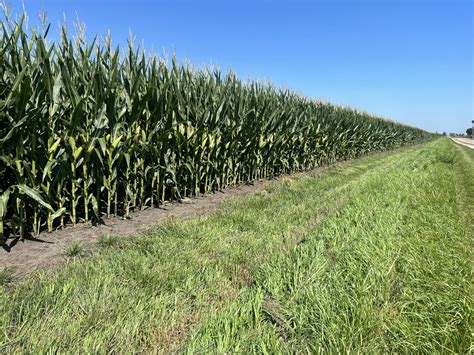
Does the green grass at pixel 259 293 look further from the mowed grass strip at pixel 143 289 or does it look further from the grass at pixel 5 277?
the grass at pixel 5 277

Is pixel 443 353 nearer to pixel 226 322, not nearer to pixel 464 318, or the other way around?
pixel 464 318

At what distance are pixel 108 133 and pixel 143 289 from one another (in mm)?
2719

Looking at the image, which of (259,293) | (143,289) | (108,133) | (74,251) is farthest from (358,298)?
(108,133)

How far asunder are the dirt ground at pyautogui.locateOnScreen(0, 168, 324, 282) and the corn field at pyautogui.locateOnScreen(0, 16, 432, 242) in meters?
0.15

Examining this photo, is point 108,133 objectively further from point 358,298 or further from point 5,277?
point 358,298

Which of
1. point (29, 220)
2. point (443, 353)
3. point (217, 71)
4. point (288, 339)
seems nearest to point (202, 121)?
point (217, 71)

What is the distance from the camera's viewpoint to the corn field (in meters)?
3.27

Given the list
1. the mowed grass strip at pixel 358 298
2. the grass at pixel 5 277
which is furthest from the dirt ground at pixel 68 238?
the mowed grass strip at pixel 358 298

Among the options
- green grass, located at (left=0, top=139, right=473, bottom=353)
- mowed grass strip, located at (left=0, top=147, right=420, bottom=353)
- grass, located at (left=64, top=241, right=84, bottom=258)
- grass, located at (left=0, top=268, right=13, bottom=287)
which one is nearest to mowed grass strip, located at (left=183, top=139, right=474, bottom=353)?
green grass, located at (left=0, top=139, right=473, bottom=353)

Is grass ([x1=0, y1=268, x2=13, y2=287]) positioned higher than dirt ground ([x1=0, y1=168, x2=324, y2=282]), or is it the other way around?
grass ([x1=0, y1=268, x2=13, y2=287])

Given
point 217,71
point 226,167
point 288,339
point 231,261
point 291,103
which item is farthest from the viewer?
point 291,103

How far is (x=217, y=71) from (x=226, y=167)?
6.96ft

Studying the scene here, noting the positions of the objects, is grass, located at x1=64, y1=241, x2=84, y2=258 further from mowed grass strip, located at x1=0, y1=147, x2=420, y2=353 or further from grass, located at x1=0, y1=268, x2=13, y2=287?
grass, located at x1=0, y1=268, x2=13, y2=287

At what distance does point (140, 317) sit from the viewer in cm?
194
